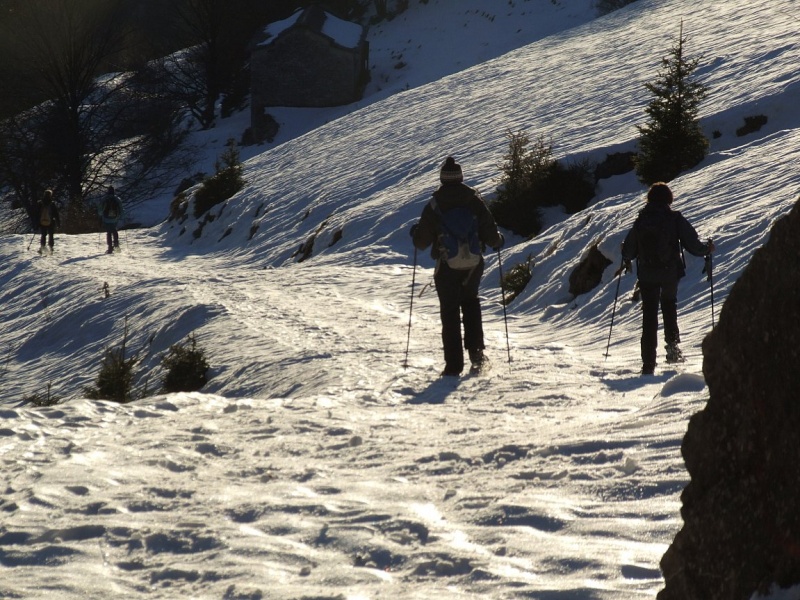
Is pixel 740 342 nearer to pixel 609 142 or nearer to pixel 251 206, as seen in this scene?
pixel 609 142

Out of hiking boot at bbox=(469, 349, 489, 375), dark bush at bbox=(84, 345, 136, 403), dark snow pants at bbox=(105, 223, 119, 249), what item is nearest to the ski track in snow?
hiking boot at bbox=(469, 349, 489, 375)

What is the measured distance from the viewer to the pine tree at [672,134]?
17.3m

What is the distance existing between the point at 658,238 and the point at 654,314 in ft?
2.41

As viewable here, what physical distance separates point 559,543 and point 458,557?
1.48ft

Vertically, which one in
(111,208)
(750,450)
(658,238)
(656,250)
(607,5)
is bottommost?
(750,450)

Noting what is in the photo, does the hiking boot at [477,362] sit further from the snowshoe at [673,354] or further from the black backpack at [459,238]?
the snowshoe at [673,354]

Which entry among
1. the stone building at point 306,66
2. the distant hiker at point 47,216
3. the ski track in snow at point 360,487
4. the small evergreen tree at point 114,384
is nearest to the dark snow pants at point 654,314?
the ski track in snow at point 360,487

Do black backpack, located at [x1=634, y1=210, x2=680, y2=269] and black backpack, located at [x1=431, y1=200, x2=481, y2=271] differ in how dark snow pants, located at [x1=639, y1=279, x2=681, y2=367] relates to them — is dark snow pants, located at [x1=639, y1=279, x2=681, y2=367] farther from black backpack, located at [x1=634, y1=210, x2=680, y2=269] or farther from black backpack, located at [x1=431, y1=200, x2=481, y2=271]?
black backpack, located at [x1=431, y1=200, x2=481, y2=271]

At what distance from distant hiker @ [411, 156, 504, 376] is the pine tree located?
870 cm

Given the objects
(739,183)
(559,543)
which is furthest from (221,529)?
(739,183)

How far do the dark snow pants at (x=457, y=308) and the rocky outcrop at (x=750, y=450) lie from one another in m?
6.53

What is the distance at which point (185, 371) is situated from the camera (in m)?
12.8

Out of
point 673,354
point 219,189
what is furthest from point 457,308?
point 219,189

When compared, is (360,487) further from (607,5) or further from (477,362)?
(607,5)
